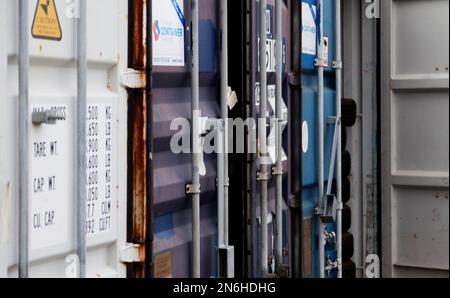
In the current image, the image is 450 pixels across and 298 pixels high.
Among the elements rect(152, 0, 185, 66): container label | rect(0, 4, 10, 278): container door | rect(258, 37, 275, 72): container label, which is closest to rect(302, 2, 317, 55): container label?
rect(258, 37, 275, 72): container label

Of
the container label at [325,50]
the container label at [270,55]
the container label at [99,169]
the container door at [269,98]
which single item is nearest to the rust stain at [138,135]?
the container label at [99,169]

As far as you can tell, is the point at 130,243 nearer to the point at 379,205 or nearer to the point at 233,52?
the point at 233,52

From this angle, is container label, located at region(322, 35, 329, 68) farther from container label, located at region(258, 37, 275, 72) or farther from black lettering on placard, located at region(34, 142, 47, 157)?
black lettering on placard, located at region(34, 142, 47, 157)

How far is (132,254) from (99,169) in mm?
317

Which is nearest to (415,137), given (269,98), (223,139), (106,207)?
(269,98)

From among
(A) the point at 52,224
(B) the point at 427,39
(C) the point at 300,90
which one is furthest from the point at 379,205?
(A) the point at 52,224

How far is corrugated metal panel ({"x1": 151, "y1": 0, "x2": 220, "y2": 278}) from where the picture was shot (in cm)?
314

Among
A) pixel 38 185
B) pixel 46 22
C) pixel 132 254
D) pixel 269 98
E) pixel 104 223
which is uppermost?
pixel 46 22

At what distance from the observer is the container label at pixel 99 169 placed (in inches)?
109

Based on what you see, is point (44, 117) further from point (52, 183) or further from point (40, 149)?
point (52, 183)

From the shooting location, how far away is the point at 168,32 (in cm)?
316

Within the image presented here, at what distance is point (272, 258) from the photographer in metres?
3.92
